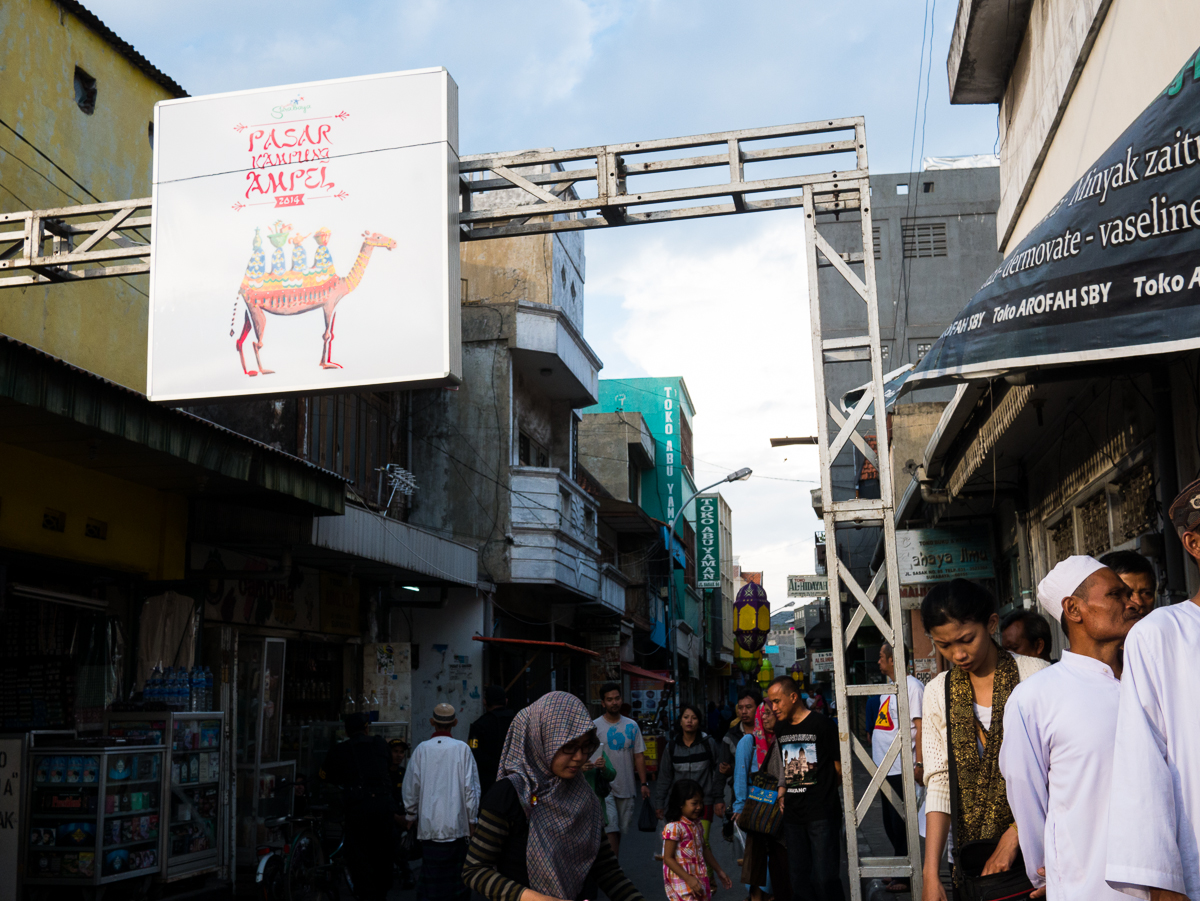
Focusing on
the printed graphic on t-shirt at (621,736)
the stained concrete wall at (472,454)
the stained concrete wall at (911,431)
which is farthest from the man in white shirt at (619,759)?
the stained concrete wall at (472,454)

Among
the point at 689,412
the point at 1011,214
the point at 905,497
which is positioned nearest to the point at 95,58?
the point at 1011,214

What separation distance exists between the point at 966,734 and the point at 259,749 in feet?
30.8

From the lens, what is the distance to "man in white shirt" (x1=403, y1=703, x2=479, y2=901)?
845 centimetres

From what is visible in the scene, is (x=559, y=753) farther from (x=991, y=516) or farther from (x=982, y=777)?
(x=991, y=516)

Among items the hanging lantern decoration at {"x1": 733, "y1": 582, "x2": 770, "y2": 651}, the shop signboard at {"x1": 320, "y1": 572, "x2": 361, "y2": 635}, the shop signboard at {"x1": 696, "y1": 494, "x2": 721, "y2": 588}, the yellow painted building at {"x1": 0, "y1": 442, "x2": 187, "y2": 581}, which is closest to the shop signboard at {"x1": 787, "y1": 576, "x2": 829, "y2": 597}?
the hanging lantern decoration at {"x1": 733, "y1": 582, "x2": 770, "y2": 651}

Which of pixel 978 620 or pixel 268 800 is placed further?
pixel 268 800

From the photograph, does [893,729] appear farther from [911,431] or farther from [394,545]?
[394,545]

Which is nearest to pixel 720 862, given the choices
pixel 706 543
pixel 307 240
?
pixel 307 240

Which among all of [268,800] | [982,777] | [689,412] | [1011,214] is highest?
[689,412]

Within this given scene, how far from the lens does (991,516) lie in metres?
15.3

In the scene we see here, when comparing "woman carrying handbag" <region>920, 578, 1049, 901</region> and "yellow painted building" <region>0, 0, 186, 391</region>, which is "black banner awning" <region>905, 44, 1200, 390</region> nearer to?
"woman carrying handbag" <region>920, 578, 1049, 901</region>

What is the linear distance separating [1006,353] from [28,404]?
19.4 ft

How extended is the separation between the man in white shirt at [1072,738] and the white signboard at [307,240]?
17.9 ft

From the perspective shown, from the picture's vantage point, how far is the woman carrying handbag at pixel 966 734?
418 centimetres
